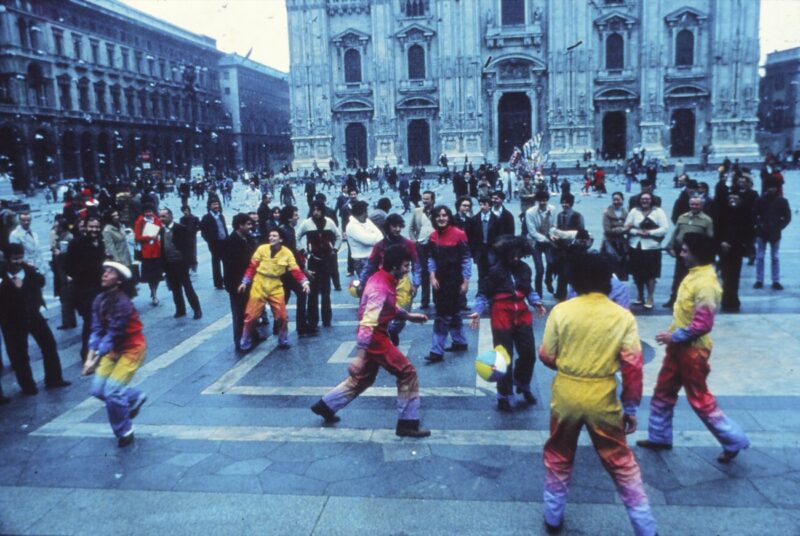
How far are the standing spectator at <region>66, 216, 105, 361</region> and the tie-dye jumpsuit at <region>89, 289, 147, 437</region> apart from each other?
2.24 metres

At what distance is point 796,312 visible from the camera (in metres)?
8.19

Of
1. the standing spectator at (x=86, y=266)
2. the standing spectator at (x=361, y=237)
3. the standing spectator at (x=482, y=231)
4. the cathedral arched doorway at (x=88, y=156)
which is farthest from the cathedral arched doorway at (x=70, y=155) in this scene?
the standing spectator at (x=482, y=231)

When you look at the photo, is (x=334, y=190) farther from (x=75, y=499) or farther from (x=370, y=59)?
(x=75, y=499)

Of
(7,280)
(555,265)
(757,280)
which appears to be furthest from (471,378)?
(757,280)

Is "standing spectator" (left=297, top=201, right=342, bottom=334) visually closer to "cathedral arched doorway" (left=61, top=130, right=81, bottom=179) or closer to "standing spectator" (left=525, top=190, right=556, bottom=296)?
"standing spectator" (left=525, top=190, right=556, bottom=296)

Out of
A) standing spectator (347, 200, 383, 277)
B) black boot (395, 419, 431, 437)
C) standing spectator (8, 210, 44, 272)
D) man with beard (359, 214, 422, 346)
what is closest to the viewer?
black boot (395, 419, 431, 437)

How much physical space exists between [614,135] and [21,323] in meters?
42.5

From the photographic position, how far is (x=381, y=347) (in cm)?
493

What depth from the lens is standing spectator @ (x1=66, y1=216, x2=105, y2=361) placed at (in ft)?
23.6

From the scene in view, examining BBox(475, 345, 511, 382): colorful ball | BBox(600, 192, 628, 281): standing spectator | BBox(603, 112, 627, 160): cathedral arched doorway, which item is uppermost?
BBox(603, 112, 627, 160): cathedral arched doorway

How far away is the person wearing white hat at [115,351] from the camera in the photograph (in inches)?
200

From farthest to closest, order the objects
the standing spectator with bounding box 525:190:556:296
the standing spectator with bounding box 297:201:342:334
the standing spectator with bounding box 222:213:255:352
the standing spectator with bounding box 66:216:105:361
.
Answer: the standing spectator with bounding box 525:190:556:296 < the standing spectator with bounding box 297:201:342:334 < the standing spectator with bounding box 222:213:255:352 < the standing spectator with bounding box 66:216:105:361

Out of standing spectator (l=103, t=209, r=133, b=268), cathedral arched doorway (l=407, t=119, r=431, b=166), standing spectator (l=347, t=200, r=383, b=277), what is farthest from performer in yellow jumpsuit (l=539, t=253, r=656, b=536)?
cathedral arched doorway (l=407, t=119, r=431, b=166)

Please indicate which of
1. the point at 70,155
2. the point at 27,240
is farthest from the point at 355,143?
the point at 27,240
